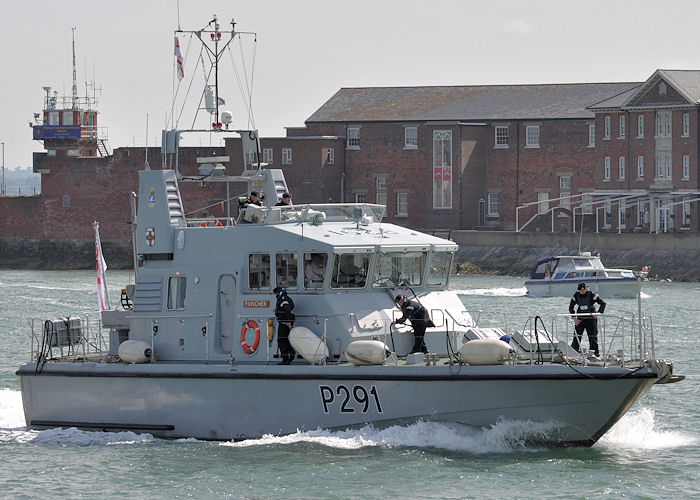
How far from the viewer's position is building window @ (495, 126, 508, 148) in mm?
73688

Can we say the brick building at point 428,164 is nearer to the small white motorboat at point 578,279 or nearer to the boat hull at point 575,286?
the small white motorboat at point 578,279

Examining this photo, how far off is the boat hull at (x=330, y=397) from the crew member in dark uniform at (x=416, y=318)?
0.87 meters

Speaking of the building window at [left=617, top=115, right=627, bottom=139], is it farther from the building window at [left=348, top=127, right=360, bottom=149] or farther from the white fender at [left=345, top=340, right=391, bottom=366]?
the white fender at [left=345, top=340, right=391, bottom=366]

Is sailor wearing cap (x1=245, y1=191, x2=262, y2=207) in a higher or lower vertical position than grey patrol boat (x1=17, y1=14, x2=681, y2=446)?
higher

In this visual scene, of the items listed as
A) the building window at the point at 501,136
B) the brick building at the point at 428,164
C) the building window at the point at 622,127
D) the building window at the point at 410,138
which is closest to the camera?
the building window at the point at 622,127

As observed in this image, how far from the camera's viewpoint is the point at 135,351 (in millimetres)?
18297

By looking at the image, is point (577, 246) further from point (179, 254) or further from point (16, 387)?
point (179, 254)

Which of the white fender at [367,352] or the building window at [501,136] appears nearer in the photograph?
the white fender at [367,352]

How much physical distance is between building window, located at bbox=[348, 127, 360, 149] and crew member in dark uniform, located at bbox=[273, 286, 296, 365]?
58.0 metres

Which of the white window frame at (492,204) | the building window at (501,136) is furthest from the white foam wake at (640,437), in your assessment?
the white window frame at (492,204)

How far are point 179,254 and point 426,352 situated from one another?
3808 millimetres

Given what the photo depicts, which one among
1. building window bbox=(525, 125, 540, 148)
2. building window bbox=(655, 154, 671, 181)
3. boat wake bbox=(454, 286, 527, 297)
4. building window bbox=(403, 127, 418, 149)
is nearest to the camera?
boat wake bbox=(454, 286, 527, 297)

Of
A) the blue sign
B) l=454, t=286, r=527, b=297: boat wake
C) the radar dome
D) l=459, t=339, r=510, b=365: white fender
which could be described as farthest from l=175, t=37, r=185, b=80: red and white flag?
the blue sign

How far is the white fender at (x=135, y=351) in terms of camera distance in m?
18.3
